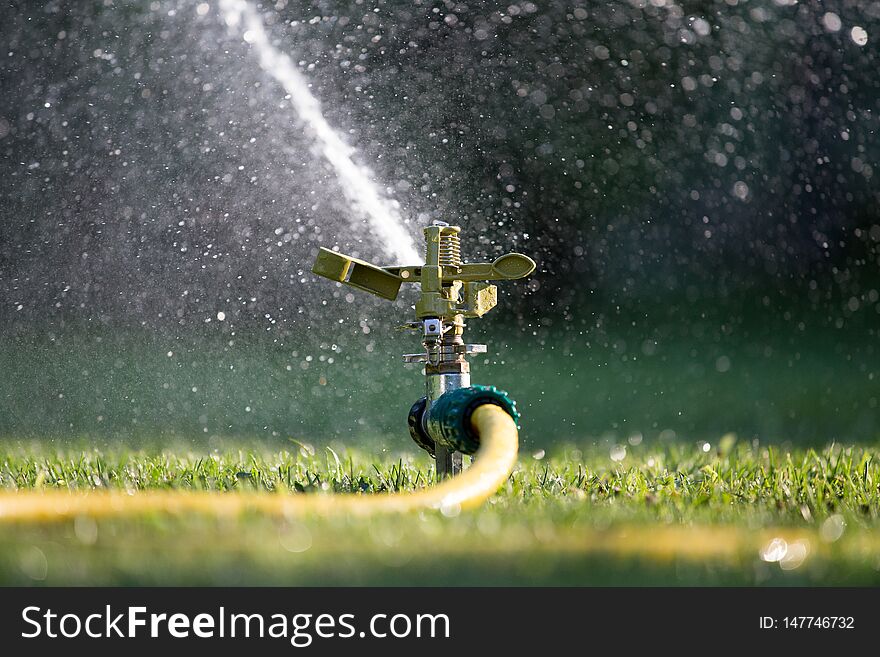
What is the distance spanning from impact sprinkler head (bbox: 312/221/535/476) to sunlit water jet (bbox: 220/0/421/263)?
0.46 metres

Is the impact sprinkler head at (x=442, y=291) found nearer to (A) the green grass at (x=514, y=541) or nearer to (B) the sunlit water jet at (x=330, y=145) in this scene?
(A) the green grass at (x=514, y=541)

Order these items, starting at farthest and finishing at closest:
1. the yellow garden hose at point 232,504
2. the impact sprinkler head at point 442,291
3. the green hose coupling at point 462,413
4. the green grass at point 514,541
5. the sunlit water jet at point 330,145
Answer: the sunlit water jet at point 330,145, the impact sprinkler head at point 442,291, the green hose coupling at point 462,413, the yellow garden hose at point 232,504, the green grass at point 514,541

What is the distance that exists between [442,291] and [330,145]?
1.23 metres

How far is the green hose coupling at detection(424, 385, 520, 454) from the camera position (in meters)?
2.37

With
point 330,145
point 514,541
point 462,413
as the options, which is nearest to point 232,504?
point 514,541

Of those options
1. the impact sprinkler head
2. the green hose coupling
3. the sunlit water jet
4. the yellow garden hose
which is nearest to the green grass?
the yellow garden hose

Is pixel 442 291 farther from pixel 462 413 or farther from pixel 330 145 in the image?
pixel 330 145

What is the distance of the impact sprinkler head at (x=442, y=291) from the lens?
8.27ft

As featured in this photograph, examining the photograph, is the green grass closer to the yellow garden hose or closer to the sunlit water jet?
the yellow garden hose

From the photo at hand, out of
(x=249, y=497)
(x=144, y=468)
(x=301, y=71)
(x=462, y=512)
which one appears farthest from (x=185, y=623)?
(x=301, y=71)

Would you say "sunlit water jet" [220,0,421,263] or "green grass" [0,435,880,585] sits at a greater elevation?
"sunlit water jet" [220,0,421,263]

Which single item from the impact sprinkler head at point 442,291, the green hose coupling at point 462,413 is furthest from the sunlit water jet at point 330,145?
the green hose coupling at point 462,413

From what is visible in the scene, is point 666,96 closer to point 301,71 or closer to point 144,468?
point 301,71

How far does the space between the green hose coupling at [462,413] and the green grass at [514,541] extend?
18 cm
